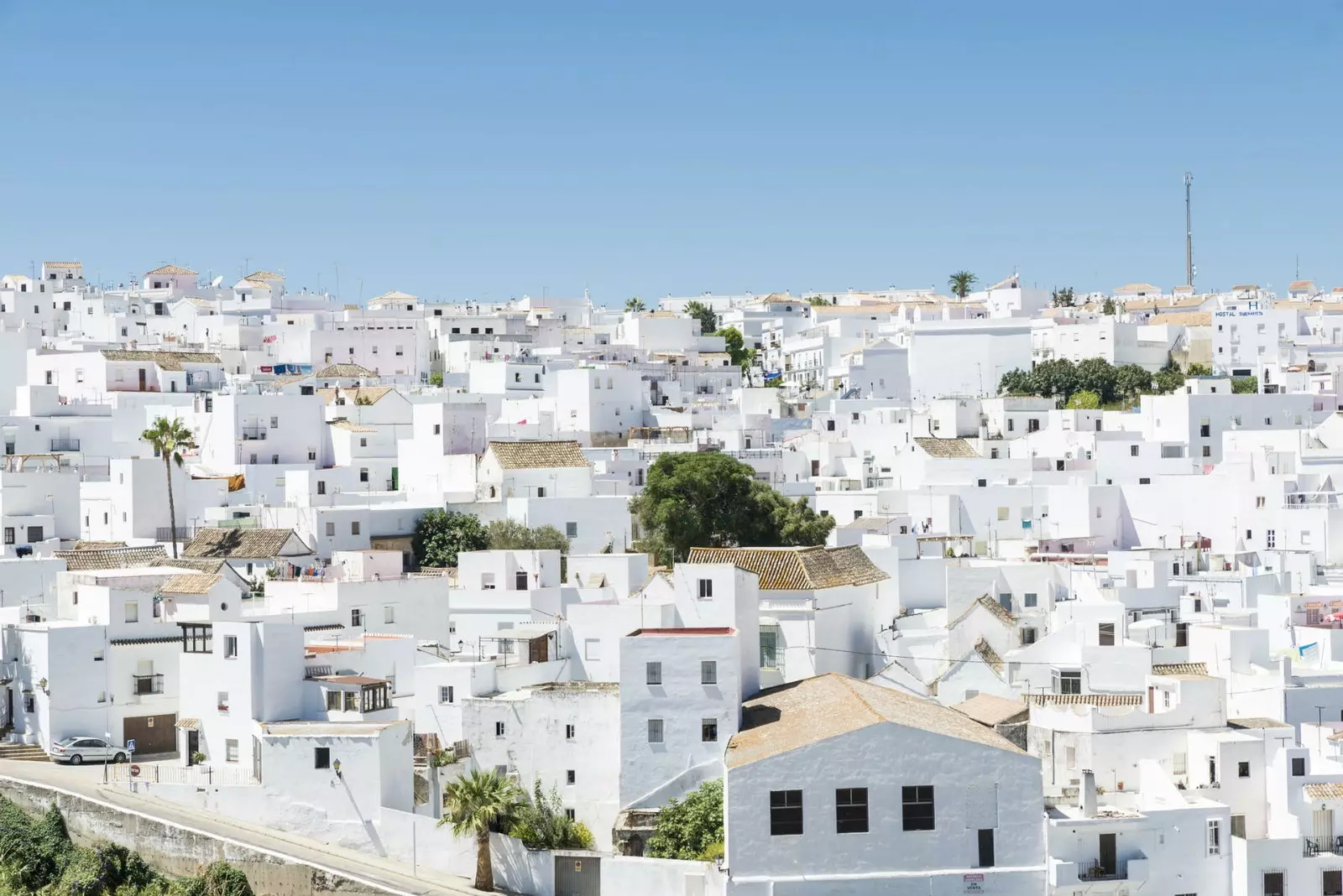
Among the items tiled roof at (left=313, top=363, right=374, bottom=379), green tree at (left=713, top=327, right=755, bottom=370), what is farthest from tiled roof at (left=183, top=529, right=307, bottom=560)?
green tree at (left=713, top=327, right=755, bottom=370)

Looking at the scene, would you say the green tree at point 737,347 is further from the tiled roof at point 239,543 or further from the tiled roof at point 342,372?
the tiled roof at point 239,543

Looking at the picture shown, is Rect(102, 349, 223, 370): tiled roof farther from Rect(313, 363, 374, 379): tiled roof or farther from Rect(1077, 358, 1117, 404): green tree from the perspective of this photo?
Rect(1077, 358, 1117, 404): green tree

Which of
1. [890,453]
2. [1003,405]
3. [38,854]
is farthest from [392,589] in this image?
[1003,405]

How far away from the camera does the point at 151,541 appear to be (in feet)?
130

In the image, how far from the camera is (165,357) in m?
53.8

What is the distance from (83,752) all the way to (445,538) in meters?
11.5

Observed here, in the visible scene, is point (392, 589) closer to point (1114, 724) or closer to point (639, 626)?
point (639, 626)

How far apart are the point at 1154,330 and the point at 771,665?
40416 millimetres

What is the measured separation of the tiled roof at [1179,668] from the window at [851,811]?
7006 millimetres

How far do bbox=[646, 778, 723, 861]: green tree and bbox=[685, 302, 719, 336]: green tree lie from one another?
184 ft

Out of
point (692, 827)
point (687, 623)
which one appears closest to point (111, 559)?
point (687, 623)

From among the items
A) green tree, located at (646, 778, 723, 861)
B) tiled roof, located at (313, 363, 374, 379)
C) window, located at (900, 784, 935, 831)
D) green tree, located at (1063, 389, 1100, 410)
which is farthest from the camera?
tiled roof, located at (313, 363, 374, 379)

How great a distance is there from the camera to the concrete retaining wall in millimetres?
23734

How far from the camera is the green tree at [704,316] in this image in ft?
265
